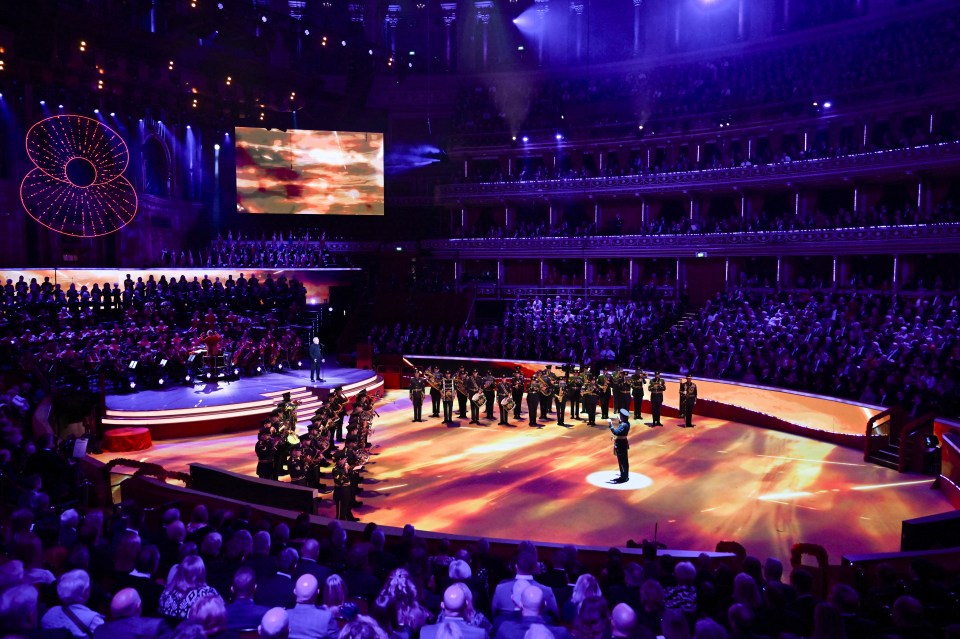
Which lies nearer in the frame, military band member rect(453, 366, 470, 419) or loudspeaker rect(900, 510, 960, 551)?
loudspeaker rect(900, 510, 960, 551)

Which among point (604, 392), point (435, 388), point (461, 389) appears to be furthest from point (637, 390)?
point (435, 388)

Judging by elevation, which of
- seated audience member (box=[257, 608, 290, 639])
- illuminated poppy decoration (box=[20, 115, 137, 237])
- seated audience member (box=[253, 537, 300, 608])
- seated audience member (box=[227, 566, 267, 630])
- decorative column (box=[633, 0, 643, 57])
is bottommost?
seated audience member (box=[253, 537, 300, 608])

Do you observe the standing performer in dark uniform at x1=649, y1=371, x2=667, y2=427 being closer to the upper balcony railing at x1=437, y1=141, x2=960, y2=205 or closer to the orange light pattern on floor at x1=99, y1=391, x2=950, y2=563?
the orange light pattern on floor at x1=99, y1=391, x2=950, y2=563

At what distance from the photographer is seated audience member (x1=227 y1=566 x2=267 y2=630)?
4.90m

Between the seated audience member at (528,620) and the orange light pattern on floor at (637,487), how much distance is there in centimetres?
628

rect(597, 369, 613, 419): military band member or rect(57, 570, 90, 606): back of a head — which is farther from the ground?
rect(57, 570, 90, 606): back of a head

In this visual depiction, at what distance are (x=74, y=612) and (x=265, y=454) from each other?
872 cm

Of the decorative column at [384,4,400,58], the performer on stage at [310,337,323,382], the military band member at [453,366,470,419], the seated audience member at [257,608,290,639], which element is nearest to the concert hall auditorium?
the seated audience member at [257,608,290,639]

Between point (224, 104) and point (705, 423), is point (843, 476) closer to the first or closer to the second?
point (705, 423)

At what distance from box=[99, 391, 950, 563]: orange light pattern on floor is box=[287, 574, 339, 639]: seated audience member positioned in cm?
663

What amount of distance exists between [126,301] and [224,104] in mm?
9580

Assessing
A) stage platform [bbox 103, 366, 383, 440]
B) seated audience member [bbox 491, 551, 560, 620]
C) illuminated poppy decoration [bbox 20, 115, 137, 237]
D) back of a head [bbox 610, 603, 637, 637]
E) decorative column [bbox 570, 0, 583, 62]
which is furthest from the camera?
decorative column [bbox 570, 0, 583, 62]

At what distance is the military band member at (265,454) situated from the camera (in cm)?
1324

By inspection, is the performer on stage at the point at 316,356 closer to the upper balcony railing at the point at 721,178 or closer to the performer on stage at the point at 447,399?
the performer on stage at the point at 447,399
